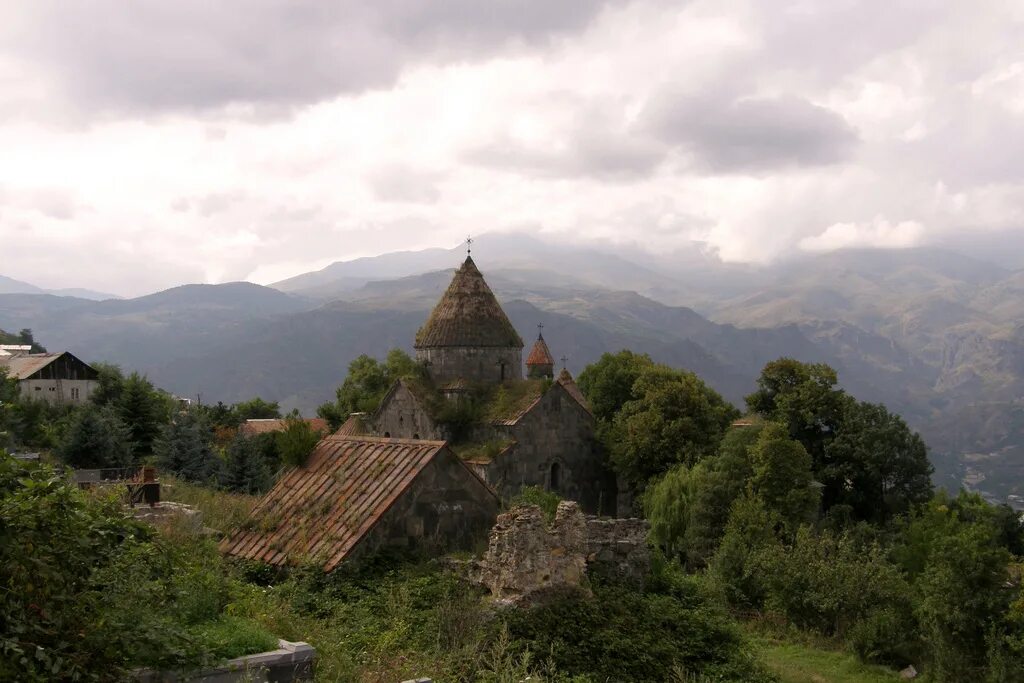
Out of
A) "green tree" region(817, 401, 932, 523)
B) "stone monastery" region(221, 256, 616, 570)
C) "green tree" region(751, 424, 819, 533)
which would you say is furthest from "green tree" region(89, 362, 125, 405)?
"green tree" region(817, 401, 932, 523)

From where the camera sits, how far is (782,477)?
26.9m

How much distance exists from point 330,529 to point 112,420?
25.0 metres

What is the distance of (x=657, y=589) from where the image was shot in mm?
11469

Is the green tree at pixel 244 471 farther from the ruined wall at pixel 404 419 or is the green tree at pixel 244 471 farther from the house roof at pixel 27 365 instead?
the house roof at pixel 27 365

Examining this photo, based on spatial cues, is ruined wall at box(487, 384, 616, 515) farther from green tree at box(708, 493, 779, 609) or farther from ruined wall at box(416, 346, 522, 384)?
green tree at box(708, 493, 779, 609)

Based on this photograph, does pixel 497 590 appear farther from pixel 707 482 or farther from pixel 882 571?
pixel 707 482

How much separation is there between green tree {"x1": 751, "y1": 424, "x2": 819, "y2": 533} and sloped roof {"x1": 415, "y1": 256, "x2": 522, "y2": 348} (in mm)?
8940

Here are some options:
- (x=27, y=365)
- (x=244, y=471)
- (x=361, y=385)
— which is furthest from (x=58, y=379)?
(x=244, y=471)

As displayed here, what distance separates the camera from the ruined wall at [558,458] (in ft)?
89.1

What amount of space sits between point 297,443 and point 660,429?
20.3m

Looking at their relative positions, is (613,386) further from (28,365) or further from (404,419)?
(28,365)

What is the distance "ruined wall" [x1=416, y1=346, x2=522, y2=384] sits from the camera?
93.5ft

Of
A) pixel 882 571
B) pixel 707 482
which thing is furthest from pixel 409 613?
pixel 707 482

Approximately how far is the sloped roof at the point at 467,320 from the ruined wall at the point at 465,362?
21 cm
